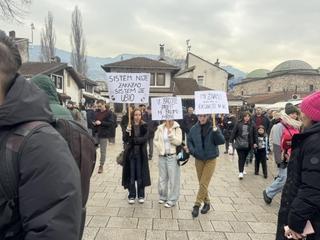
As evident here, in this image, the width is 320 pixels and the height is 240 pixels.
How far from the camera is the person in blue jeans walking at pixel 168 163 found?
772 centimetres

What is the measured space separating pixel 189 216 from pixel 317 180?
4.31 m

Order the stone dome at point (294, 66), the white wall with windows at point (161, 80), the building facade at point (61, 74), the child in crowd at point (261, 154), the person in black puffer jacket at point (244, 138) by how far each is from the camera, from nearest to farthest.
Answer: the person in black puffer jacket at point (244, 138) < the child in crowd at point (261, 154) < the building facade at point (61, 74) < the white wall with windows at point (161, 80) < the stone dome at point (294, 66)

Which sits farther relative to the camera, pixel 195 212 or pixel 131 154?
pixel 131 154

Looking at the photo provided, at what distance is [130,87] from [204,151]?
2.09 metres

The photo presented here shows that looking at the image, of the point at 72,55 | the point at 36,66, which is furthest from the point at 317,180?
the point at 72,55

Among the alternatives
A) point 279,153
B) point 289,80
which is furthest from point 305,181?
point 289,80

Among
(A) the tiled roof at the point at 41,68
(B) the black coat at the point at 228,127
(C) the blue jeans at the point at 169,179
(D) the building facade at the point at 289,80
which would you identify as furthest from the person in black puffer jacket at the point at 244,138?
(D) the building facade at the point at 289,80

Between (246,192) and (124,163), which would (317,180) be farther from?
(246,192)

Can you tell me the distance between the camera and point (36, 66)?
3941 cm

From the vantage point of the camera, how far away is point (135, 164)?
8.01 meters

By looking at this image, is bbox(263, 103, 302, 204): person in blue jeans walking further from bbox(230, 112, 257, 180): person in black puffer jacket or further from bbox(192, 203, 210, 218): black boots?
bbox(230, 112, 257, 180): person in black puffer jacket

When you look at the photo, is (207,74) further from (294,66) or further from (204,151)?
(204,151)

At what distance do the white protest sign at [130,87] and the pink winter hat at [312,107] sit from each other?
16.8 feet

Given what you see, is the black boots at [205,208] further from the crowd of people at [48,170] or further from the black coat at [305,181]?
the black coat at [305,181]
